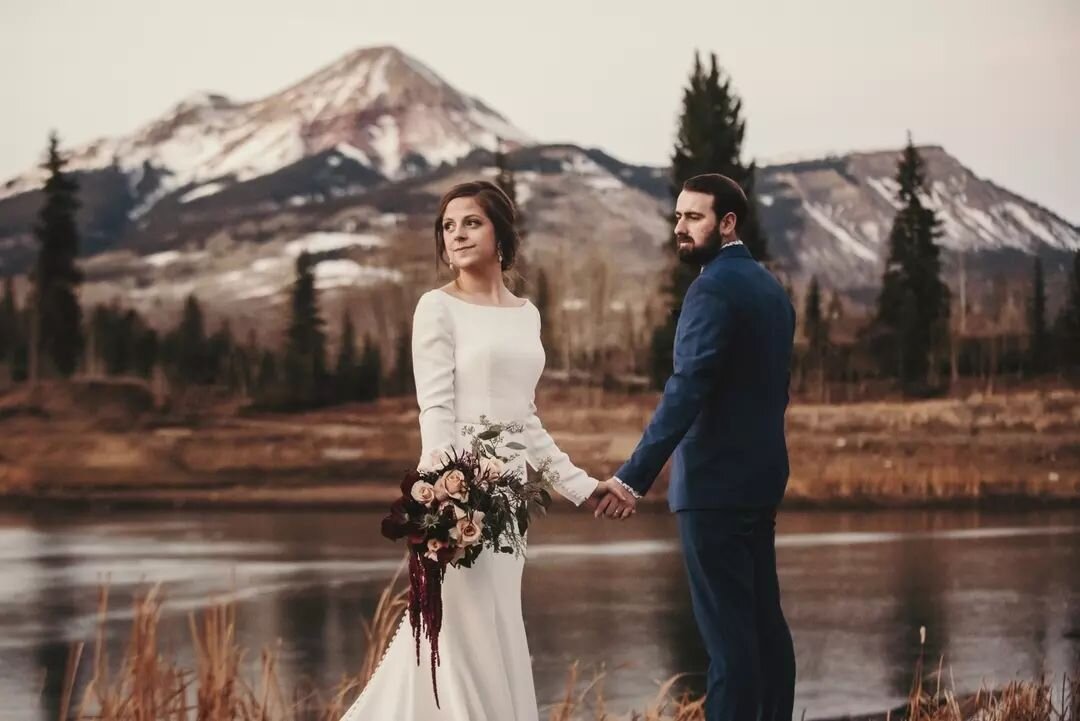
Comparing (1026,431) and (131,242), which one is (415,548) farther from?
(131,242)

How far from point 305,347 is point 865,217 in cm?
596

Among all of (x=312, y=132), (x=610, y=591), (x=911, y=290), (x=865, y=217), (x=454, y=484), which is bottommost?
(x=610, y=591)

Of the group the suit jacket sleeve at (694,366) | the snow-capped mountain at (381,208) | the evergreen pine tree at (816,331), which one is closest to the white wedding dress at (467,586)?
the suit jacket sleeve at (694,366)

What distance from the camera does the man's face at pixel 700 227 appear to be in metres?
3.04

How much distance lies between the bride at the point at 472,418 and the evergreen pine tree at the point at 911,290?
37.2 feet

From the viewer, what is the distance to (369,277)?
51.5 feet

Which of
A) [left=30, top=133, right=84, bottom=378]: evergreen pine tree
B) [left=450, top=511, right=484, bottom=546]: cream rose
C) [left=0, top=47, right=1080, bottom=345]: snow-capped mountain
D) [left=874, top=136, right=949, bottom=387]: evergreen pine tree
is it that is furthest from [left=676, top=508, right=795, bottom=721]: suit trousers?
[left=30, top=133, right=84, bottom=378]: evergreen pine tree

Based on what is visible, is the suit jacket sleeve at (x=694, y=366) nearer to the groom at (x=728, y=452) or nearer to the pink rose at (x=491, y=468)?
the groom at (x=728, y=452)

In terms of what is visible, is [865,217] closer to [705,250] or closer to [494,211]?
[705,250]

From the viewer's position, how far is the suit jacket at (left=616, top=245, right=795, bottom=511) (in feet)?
9.71

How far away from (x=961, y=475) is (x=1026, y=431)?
727 millimetres

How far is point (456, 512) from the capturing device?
8.96ft

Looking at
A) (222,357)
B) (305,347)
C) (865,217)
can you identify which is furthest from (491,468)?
(222,357)

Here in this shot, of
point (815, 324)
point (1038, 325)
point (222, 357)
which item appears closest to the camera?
point (1038, 325)
